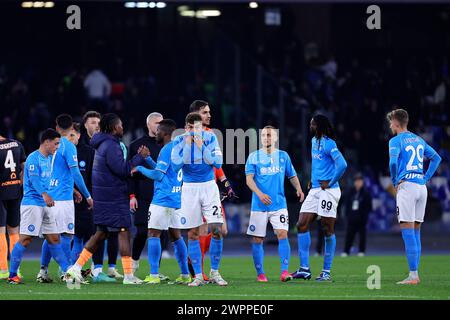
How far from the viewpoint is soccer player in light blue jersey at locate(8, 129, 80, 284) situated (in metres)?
15.5

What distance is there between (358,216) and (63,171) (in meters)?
11.0

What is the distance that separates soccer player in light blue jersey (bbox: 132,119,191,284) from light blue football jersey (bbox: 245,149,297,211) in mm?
1210

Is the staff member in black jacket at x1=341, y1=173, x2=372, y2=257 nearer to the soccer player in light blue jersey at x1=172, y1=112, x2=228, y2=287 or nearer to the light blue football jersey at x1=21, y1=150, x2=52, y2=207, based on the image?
the soccer player in light blue jersey at x1=172, y1=112, x2=228, y2=287

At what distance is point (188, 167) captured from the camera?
610 inches

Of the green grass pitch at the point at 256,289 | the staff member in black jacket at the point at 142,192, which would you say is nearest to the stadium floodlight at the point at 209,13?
the green grass pitch at the point at 256,289

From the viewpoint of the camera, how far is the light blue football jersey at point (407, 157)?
1577cm

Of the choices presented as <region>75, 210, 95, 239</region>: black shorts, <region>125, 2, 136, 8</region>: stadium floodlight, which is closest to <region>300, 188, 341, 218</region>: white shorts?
<region>75, 210, 95, 239</region>: black shorts

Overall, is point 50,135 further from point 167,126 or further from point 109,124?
point 167,126

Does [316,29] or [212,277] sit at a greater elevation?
[316,29]

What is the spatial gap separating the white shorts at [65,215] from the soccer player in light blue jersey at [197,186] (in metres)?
1.69

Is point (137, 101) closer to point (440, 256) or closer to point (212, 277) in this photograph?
point (440, 256)

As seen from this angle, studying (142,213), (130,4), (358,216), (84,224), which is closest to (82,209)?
(84,224)

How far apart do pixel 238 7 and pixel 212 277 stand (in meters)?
21.2
